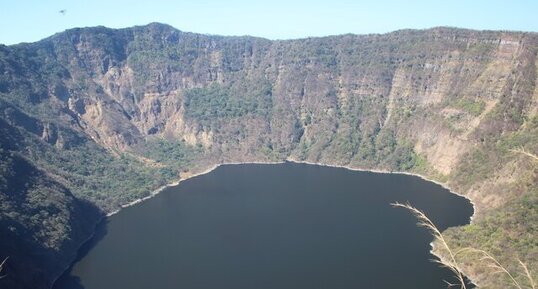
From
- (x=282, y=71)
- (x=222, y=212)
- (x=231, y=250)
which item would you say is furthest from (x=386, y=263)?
(x=282, y=71)

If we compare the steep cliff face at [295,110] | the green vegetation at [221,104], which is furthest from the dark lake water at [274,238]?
the green vegetation at [221,104]

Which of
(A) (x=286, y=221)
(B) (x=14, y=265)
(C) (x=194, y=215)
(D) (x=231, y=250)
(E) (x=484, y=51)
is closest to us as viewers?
(B) (x=14, y=265)

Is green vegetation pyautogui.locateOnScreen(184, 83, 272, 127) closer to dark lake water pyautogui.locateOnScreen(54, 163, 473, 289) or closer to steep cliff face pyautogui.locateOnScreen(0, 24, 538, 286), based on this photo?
steep cliff face pyautogui.locateOnScreen(0, 24, 538, 286)

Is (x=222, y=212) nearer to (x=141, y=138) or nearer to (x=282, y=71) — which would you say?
(x=141, y=138)

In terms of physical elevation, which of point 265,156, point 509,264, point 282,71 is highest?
point 282,71

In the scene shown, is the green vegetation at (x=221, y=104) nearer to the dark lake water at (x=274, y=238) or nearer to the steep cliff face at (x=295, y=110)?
the steep cliff face at (x=295, y=110)

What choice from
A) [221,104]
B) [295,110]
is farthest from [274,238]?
[221,104]
